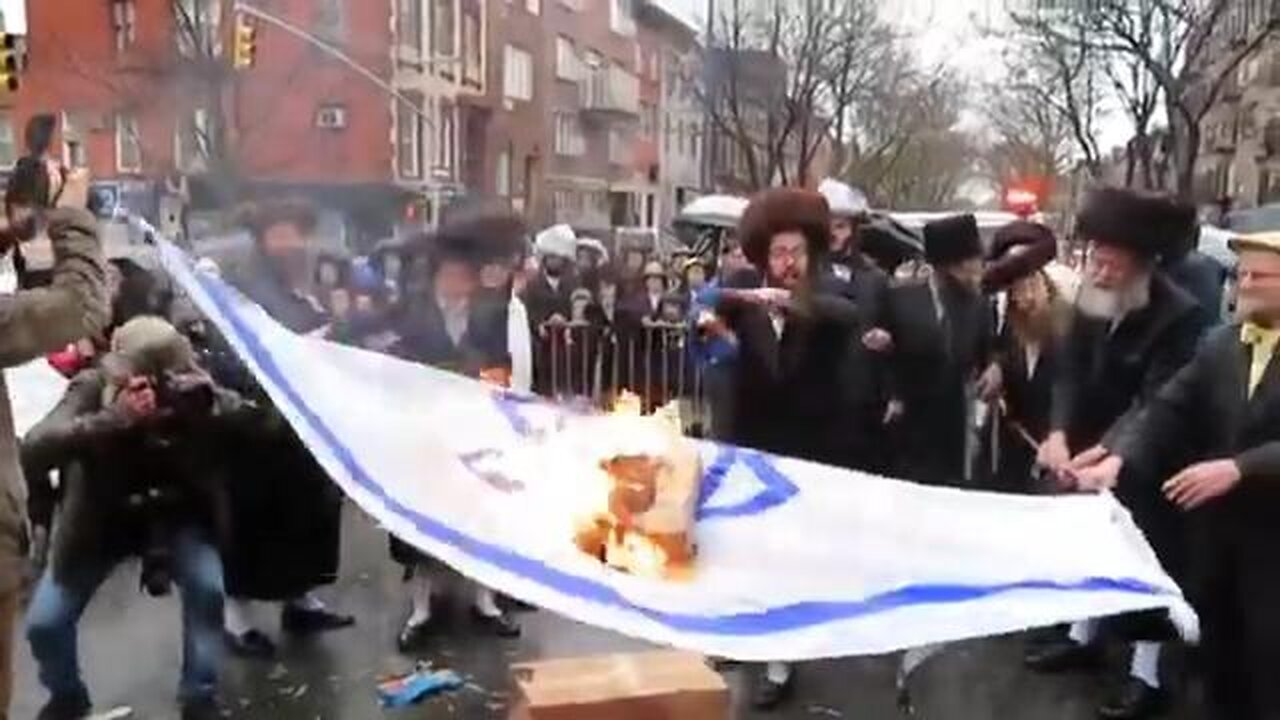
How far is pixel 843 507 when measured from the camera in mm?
3586

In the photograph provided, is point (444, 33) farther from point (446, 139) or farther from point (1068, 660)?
point (1068, 660)

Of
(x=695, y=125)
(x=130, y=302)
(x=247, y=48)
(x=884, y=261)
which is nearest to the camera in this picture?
(x=130, y=302)

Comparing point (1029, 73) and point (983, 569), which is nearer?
point (983, 569)

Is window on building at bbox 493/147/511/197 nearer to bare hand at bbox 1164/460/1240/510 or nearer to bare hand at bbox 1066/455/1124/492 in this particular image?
bare hand at bbox 1066/455/1124/492

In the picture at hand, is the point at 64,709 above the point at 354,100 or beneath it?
beneath

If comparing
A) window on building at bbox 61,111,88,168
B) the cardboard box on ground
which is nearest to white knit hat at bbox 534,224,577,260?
the cardboard box on ground

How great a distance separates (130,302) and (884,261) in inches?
187

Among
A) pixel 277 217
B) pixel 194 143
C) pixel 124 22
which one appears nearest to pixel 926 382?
pixel 277 217

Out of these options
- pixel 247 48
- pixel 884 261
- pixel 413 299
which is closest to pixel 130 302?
pixel 413 299

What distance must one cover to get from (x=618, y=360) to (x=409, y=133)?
495 inches

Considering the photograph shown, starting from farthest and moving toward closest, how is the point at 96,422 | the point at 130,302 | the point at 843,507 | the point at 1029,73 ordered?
1. the point at 1029,73
2. the point at 130,302
3. the point at 96,422
4. the point at 843,507

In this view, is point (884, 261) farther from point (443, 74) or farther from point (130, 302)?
point (443, 74)

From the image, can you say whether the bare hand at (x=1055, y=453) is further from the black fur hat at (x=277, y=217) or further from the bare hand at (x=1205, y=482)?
the black fur hat at (x=277, y=217)

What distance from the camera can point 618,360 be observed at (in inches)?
453
